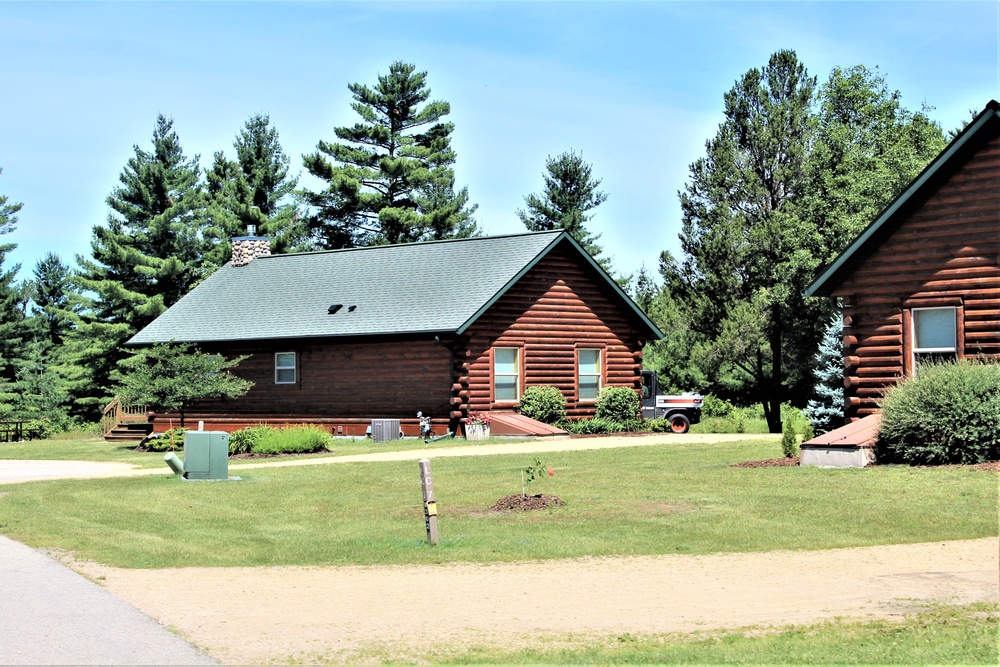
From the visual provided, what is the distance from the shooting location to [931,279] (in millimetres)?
26516

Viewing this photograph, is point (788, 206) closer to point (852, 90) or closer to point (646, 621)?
point (852, 90)

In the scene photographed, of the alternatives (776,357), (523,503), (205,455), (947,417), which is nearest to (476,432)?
(205,455)

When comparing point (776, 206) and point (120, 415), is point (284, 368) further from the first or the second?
point (776, 206)

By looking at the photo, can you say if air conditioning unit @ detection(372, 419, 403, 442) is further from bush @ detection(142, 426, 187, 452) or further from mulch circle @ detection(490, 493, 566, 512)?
mulch circle @ detection(490, 493, 566, 512)

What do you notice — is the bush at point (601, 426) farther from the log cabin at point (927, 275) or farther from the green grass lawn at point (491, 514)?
the green grass lawn at point (491, 514)

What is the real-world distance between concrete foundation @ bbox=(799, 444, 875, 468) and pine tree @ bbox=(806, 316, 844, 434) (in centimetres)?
621

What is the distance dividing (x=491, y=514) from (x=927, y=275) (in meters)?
13.4

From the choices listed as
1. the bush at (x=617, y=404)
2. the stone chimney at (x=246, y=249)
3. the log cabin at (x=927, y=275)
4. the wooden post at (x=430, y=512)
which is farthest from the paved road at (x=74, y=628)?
the stone chimney at (x=246, y=249)

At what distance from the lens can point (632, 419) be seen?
4088 centimetres

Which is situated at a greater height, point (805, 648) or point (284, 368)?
point (284, 368)

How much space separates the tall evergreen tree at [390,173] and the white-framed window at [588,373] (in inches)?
1144

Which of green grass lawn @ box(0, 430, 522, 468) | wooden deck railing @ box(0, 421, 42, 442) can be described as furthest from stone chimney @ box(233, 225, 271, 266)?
green grass lawn @ box(0, 430, 522, 468)

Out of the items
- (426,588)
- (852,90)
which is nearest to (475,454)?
(426,588)

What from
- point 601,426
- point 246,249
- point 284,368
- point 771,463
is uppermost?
point 246,249
